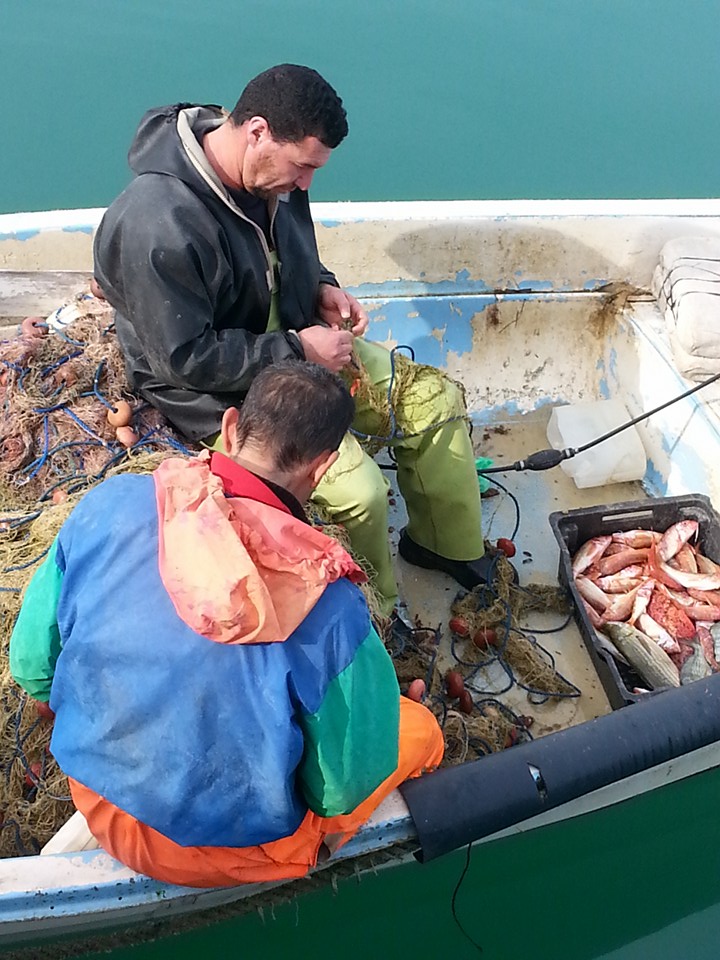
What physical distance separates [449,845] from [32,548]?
1.50 metres

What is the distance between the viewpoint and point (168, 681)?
152 cm

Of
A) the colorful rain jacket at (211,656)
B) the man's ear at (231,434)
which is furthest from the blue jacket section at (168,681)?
the man's ear at (231,434)

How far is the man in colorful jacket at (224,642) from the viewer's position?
1.48 m

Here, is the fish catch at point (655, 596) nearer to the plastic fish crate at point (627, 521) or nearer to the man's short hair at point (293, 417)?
the plastic fish crate at point (627, 521)

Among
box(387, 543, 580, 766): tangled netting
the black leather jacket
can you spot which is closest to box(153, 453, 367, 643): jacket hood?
the black leather jacket

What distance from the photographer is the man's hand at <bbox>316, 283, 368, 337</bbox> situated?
3.19m

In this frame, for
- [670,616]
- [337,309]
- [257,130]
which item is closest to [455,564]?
[670,616]

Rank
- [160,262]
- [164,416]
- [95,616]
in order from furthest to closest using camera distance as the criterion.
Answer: [164,416] < [160,262] < [95,616]

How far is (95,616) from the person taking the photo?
5.15 ft

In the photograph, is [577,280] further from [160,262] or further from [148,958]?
[148,958]

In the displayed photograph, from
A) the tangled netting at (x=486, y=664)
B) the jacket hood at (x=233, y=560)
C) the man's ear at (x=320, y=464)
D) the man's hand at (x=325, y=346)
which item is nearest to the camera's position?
the jacket hood at (x=233, y=560)

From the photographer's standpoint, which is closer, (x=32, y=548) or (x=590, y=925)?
(x=32, y=548)

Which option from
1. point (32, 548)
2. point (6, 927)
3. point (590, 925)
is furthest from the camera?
point (590, 925)

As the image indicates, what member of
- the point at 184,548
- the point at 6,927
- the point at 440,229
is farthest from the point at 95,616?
the point at 440,229
